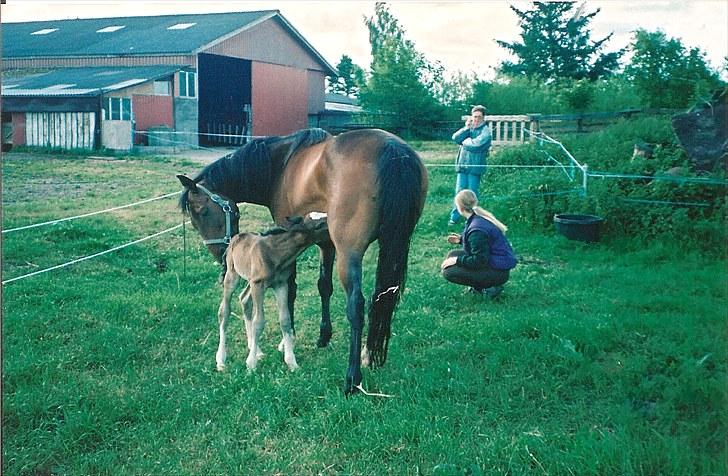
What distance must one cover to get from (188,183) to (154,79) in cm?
2059

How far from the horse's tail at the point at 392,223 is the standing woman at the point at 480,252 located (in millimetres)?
1606

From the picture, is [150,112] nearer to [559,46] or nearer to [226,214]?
[559,46]

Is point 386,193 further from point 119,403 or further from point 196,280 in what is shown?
point 196,280

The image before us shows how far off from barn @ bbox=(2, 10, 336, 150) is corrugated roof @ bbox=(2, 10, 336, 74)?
0.05 metres

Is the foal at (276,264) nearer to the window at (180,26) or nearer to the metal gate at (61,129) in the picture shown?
the metal gate at (61,129)

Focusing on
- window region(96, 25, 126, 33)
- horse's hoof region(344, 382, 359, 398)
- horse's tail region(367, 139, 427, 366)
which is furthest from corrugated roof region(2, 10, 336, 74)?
horse's hoof region(344, 382, 359, 398)

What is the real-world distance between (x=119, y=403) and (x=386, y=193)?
2.24m

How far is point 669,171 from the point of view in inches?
349

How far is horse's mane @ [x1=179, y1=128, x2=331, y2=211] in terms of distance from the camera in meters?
5.45

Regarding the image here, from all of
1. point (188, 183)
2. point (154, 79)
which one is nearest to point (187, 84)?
point (154, 79)

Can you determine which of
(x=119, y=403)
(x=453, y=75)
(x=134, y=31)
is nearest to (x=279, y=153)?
(x=119, y=403)

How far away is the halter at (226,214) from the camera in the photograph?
5.42 meters

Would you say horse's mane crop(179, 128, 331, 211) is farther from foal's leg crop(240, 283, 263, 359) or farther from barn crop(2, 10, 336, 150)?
barn crop(2, 10, 336, 150)

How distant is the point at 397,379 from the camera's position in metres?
4.57
